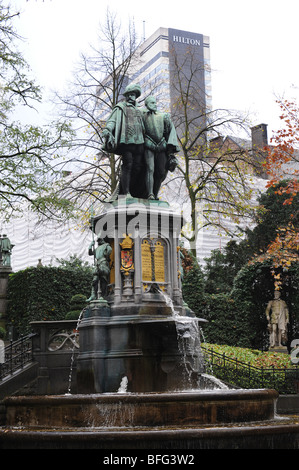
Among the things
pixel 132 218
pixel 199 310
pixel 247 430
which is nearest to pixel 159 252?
pixel 132 218

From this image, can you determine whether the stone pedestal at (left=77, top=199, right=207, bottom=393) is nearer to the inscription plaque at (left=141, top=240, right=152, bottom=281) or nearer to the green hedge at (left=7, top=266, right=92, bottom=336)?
the inscription plaque at (left=141, top=240, right=152, bottom=281)

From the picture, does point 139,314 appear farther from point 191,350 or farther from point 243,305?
point 243,305

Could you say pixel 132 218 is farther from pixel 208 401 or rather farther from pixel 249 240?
pixel 249 240

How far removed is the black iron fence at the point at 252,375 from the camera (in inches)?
647

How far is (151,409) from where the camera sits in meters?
7.64

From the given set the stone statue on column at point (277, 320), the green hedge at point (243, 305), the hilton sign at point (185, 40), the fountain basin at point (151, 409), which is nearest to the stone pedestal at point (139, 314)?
the fountain basin at point (151, 409)

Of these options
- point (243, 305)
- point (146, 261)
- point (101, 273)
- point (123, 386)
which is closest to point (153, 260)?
point (146, 261)

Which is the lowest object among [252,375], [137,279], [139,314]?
[252,375]

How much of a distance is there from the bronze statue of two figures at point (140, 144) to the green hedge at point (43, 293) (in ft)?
42.0

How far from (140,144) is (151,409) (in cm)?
520

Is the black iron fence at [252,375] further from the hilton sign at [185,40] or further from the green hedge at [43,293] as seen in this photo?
the hilton sign at [185,40]

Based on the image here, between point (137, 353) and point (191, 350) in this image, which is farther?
point (191, 350)

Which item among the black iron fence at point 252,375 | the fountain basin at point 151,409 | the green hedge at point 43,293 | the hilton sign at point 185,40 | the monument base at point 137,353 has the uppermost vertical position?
the hilton sign at point 185,40

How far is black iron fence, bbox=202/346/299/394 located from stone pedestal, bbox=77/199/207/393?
19.8 ft
